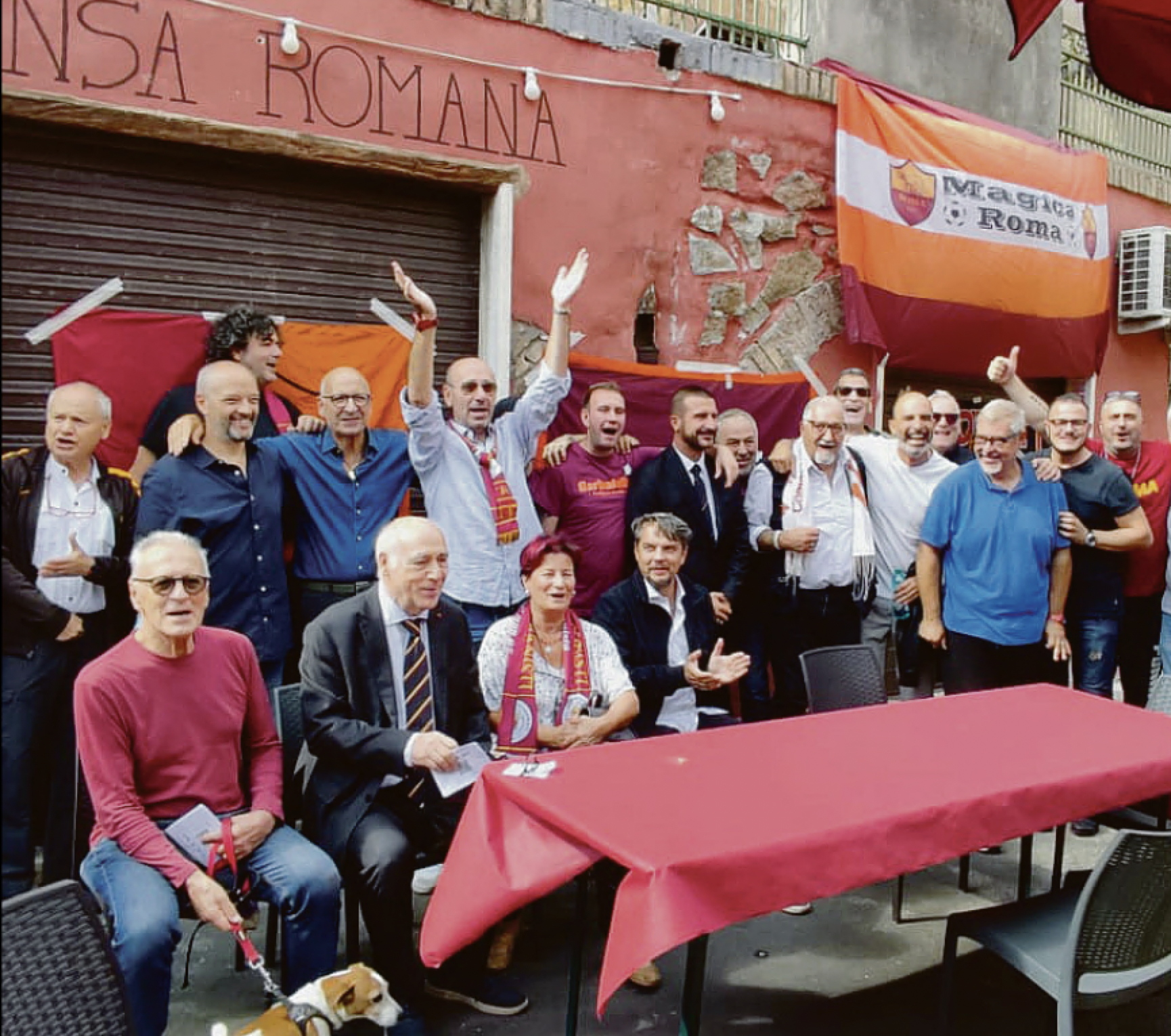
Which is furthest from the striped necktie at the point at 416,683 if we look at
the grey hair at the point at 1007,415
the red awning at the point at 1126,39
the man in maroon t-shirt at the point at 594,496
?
the red awning at the point at 1126,39

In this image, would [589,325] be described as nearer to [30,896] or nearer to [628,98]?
[628,98]

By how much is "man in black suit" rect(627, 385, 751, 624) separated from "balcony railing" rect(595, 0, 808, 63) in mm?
2871

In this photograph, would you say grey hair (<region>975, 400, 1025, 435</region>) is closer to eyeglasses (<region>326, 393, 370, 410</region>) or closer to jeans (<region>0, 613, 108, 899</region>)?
eyeglasses (<region>326, 393, 370, 410</region>)

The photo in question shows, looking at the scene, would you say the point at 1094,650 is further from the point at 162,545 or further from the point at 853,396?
the point at 162,545

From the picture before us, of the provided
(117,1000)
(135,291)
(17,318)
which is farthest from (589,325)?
(117,1000)

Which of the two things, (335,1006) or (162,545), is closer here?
(335,1006)

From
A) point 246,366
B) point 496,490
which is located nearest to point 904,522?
point 496,490

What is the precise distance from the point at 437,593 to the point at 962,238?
5.48 meters

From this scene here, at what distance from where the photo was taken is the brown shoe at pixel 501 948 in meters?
3.47

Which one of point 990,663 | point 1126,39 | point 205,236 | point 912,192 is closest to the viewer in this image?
point 1126,39

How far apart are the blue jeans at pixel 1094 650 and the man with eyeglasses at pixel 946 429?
35.3 inches

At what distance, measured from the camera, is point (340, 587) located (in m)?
4.07

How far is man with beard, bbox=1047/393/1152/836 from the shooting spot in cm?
479

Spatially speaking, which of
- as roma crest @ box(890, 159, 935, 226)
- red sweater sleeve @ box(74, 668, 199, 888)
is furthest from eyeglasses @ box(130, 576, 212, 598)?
as roma crest @ box(890, 159, 935, 226)
